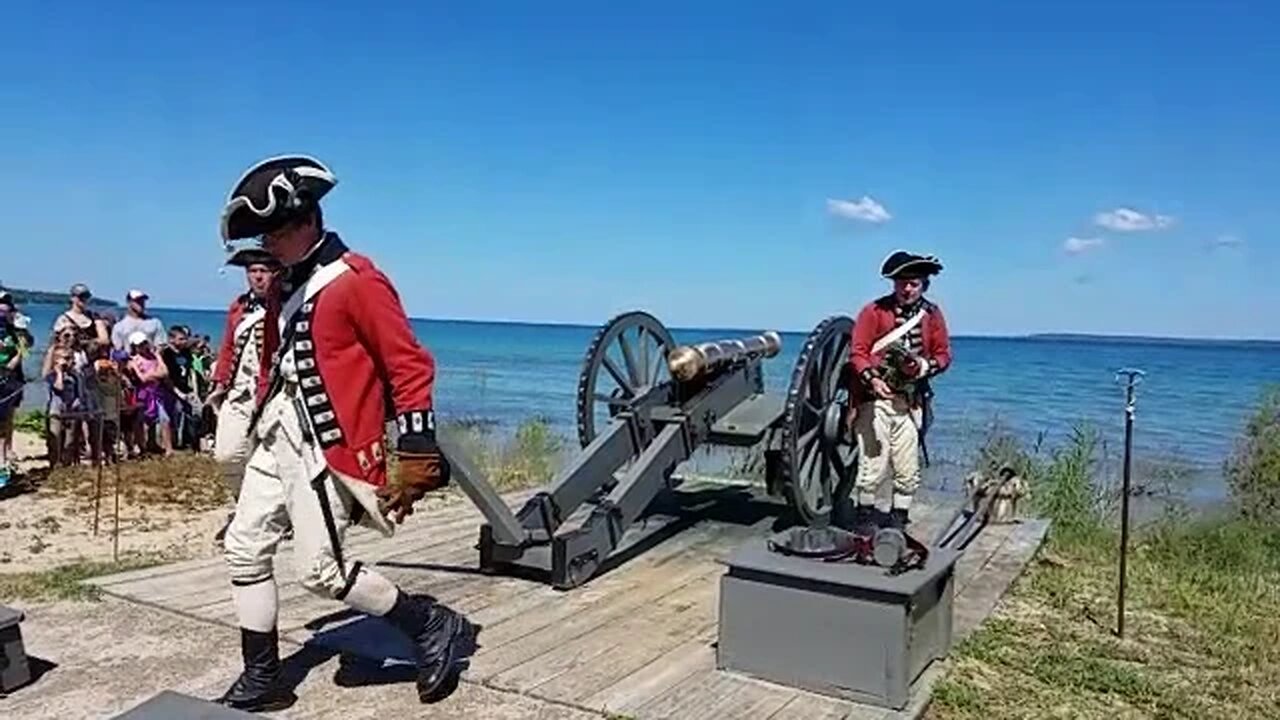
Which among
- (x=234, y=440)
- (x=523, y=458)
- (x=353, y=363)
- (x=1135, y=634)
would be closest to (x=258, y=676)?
(x=234, y=440)

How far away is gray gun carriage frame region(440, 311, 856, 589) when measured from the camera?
16.5 feet

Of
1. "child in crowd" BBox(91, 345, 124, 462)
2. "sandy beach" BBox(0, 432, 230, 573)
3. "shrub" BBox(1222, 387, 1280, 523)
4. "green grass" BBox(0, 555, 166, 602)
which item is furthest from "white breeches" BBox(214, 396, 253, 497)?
"shrub" BBox(1222, 387, 1280, 523)

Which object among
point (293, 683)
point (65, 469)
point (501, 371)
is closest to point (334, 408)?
point (293, 683)

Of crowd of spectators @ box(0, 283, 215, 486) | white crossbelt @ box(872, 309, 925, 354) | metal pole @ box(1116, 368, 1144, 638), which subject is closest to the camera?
metal pole @ box(1116, 368, 1144, 638)

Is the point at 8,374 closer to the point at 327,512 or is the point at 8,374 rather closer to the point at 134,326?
the point at 134,326

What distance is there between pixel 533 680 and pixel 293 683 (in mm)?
782

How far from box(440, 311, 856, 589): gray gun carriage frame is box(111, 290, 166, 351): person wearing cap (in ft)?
17.2

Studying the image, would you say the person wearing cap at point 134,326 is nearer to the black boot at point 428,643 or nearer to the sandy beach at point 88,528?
the sandy beach at point 88,528

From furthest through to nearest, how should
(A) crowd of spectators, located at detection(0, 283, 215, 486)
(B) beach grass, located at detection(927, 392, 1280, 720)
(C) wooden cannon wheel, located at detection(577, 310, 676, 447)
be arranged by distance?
1. (A) crowd of spectators, located at detection(0, 283, 215, 486)
2. (C) wooden cannon wheel, located at detection(577, 310, 676, 447)
3. (B) beach grass, located at detection(927, 392, 1280, 720)

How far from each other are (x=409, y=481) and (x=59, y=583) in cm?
233

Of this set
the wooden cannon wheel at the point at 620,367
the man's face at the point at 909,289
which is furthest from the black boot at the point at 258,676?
the man's face at the point at 909,289

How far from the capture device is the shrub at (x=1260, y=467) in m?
9.09

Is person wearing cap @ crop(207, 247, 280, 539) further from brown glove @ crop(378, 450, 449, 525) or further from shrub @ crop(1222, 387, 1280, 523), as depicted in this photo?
shrub @ crop(1222, 387, 1280, 523)

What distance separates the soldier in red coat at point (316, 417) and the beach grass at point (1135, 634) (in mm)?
1917
